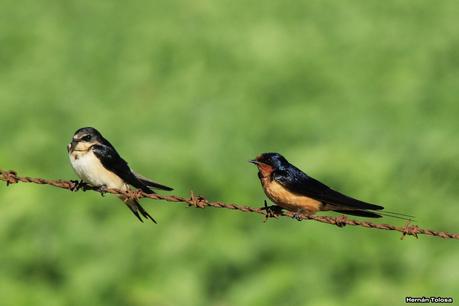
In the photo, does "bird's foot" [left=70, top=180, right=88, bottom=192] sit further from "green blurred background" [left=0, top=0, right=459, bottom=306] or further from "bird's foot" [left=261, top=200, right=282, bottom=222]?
"green blurred background" [left=0, top=0, right=459, bottom=306]

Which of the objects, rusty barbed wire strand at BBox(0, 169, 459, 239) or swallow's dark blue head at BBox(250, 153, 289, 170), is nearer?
rusty barbed wire strand at BBox(0, 169, 459, 239)

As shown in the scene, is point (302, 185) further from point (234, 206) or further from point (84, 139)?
point (84, 139)

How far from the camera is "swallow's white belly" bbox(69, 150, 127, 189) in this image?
7738mm

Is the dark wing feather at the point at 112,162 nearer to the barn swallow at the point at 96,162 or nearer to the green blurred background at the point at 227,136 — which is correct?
the barn swallow at the point at 96,162

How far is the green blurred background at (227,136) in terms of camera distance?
11.1 m

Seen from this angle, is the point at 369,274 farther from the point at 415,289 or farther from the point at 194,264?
the point at 194,264

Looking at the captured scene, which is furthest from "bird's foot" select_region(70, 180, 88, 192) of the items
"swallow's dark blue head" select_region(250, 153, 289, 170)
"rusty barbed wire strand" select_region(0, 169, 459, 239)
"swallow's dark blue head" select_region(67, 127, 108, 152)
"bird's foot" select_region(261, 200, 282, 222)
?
"bird's foot" select_region(261, 200, 282, 222)

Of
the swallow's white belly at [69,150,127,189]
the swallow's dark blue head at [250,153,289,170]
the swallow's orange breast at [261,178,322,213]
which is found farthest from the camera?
the swallow's white belly at [69,150,127,189]

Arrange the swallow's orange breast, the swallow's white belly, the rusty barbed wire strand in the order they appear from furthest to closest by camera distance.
Answer: 1. the swallow's white belly
2. the swallow's orange breast
3. the rusty barbed wire strand

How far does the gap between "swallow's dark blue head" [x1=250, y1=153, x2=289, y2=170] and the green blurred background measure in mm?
3363

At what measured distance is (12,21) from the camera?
21.2m

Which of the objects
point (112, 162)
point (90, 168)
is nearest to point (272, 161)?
point (112, 162)

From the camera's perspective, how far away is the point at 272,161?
7.47 m

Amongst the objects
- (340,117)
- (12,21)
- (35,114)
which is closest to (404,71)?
(340,117)
